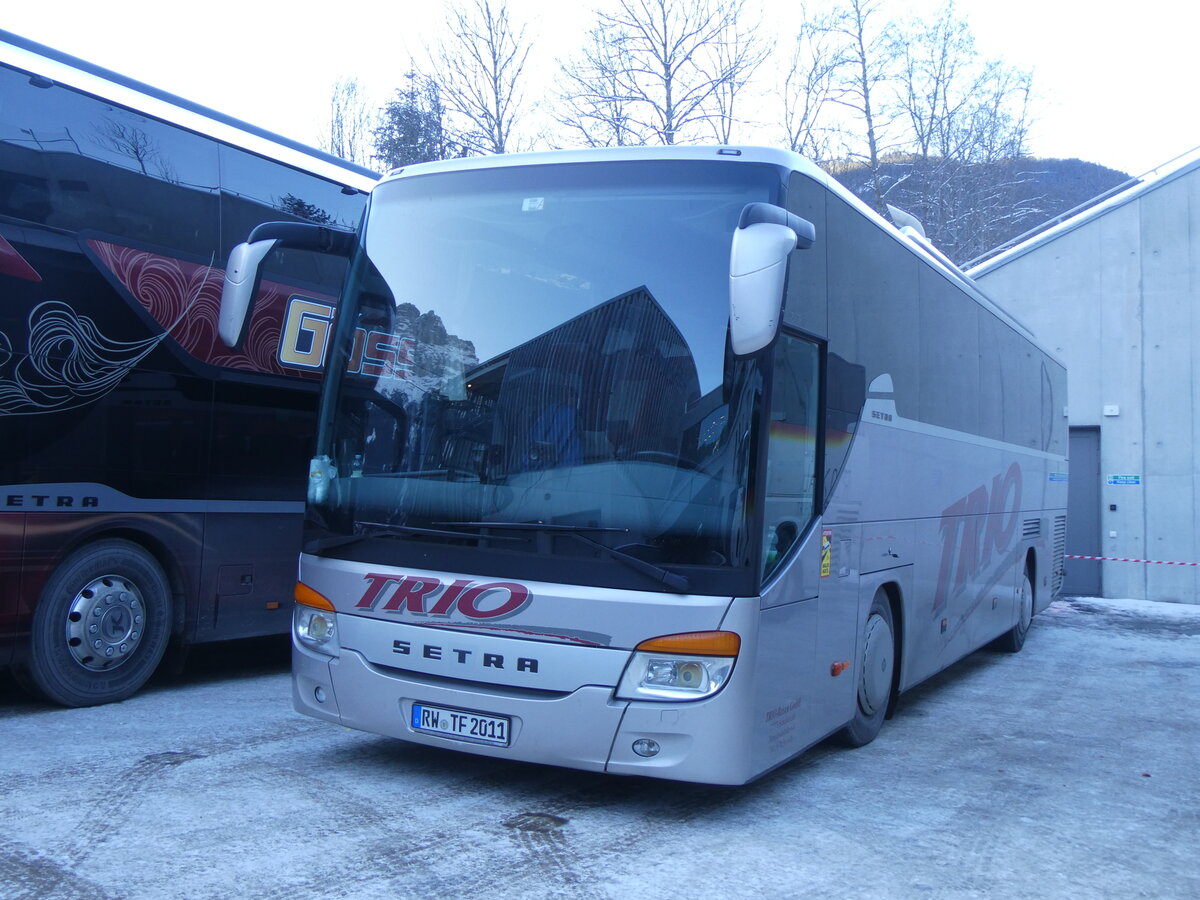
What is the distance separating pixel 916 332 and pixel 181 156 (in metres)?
5.29

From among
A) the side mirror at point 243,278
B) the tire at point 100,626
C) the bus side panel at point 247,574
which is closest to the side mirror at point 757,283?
the side mirror at point 243,278

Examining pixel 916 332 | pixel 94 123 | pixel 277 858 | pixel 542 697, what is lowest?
pixel 277 858

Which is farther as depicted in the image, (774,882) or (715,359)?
(715,359)

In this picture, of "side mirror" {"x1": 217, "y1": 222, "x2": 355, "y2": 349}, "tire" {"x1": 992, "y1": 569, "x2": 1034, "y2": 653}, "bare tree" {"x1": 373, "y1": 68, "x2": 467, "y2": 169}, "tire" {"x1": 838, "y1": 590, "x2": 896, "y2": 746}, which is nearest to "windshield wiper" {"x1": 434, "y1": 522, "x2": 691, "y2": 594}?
"side mirror" {"x1": 217, "y1": 222, "x2": 355, "y2": 349}

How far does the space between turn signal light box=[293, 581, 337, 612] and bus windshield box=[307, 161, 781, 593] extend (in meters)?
0.25

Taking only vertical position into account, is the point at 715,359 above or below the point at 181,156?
below

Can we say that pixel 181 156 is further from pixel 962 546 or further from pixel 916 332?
pixel 962 546

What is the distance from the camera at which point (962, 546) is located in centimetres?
925

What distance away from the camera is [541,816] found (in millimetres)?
5289

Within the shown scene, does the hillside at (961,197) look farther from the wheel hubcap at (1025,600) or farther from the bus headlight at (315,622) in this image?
the bus headlight at (315,622)

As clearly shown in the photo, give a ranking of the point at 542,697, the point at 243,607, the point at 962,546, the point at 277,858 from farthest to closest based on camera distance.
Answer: the point at 962,546 → the point at 243,607 → the point at 542,697 → the point at 277,858

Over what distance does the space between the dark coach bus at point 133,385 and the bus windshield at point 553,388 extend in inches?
48.3

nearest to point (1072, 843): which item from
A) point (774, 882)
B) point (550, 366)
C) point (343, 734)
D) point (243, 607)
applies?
point (774, 882)

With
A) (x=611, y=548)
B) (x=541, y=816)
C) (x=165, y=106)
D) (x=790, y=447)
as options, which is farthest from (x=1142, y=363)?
(x=541, y=816)
